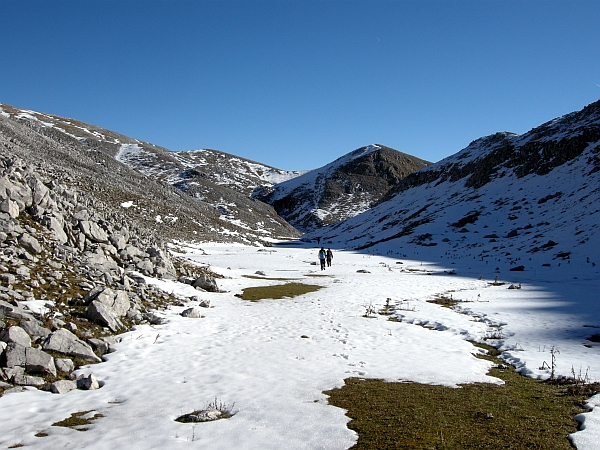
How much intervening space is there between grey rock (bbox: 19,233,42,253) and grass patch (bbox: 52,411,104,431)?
10625 mm

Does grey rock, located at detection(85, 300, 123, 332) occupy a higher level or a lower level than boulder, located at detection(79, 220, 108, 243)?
Answer: lower

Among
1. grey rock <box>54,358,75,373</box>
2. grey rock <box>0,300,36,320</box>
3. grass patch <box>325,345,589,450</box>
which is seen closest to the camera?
grass patch <box>325,345,589,450</box>

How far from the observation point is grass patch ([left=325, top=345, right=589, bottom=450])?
6.16m

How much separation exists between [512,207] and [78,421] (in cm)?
7844

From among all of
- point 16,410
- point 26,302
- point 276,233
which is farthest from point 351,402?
point 276,233

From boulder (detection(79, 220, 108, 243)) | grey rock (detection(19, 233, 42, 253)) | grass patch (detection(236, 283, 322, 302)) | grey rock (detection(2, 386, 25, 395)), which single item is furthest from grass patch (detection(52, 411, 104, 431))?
boulder (detection(79, 220, 108, 243))

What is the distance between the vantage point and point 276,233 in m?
116

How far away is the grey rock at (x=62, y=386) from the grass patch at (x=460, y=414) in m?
5.93

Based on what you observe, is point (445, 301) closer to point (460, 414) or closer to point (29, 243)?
point (460, 414)

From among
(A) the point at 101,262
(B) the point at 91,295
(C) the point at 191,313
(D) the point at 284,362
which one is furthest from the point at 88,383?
(A) the point at 101,262

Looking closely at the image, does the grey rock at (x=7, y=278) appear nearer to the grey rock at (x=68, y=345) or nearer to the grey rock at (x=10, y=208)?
the grey rock at (x=68, y=345)

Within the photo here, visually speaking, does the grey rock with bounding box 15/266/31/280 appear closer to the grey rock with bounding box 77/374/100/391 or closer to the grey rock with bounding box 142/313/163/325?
the grey rock with bounding box 142/313/163/325

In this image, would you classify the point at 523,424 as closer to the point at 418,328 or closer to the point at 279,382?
the point at 279,382

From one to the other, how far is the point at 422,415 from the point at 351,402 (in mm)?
1504
